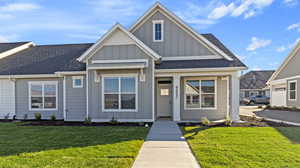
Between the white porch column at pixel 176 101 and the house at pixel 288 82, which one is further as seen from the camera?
the house at pixel 288 82

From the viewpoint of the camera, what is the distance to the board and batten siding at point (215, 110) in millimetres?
10797

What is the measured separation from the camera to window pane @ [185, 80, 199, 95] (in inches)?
437

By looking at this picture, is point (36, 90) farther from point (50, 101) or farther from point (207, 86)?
point (207, 86)

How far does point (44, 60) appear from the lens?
1352cm

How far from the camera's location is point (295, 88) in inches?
694

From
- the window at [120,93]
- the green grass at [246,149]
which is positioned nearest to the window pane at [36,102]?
the window at [120,93]

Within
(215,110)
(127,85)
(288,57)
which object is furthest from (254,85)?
(127,85)

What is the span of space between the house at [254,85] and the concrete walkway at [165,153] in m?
32.0

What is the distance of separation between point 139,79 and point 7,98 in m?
9.72

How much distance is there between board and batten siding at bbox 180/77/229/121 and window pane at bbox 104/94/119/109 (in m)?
4.11

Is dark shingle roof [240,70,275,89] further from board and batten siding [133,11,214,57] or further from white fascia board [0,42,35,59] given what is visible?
white fascia board [0,42,35,59]

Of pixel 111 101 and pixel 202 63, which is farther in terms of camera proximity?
pixel 202 63


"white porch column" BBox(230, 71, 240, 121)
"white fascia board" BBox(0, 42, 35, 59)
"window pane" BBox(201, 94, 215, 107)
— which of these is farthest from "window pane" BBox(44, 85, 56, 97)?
"white porch column" BBox(230, 71, 240, 121)

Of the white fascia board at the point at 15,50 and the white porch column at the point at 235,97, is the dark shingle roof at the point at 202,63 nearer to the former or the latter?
the white porch column at the point at 235,97
